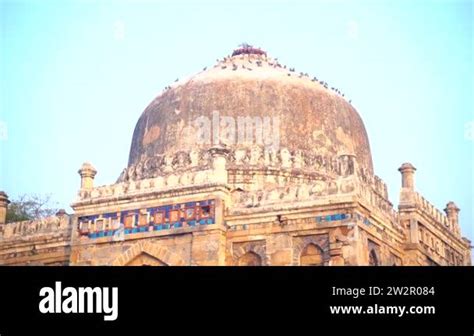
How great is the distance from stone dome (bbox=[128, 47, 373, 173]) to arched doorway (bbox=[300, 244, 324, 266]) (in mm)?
3598

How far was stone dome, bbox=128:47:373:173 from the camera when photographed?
23594 millimetres

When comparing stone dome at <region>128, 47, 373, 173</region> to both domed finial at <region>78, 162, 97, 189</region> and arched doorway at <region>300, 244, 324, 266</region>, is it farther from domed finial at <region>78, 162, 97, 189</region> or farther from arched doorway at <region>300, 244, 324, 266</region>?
arched doorway at <region>300, 244, 324, 266</region>

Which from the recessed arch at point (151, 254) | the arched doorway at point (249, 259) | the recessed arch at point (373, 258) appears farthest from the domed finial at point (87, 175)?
the recessed arch at point (373, 258)

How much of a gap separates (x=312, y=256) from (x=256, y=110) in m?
5.02

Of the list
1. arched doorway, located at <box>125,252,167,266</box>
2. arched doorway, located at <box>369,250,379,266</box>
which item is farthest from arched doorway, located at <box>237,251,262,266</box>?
arched doorway, located at <box>369,250,379,266</box>

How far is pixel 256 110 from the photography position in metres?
23.7

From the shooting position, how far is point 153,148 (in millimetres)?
24094

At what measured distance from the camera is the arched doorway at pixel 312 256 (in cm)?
1972

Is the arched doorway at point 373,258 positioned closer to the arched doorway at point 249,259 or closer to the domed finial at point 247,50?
the arched doorway at point 249,259

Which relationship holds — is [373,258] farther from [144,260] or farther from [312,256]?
[144,260]

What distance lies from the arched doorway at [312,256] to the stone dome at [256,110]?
142 inches
